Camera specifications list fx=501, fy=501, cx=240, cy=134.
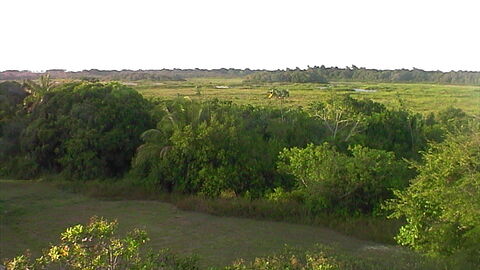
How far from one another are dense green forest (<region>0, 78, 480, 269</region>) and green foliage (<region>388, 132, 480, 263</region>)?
0.63m

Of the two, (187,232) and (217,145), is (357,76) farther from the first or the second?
(187,232)

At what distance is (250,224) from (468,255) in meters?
8.88

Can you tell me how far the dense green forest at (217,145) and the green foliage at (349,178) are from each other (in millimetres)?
37

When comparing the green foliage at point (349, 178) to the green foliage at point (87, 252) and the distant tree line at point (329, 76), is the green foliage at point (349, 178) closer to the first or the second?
the green foliage at point (87, 252)

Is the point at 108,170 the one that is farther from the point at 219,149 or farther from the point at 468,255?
the point at 468,255

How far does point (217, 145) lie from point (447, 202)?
1249 centimetres

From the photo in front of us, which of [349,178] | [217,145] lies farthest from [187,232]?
[349,178]

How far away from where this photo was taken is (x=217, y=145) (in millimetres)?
20766

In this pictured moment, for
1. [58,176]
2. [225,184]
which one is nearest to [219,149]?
[225,184]

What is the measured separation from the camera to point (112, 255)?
5.48 metres

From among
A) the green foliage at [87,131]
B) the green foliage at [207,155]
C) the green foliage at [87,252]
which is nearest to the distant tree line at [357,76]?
the green foliage at [207,155]

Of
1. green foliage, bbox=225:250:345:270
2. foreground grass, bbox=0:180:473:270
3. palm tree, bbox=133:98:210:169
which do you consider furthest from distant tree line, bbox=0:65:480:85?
green foliage, bbox=225:250:345:270

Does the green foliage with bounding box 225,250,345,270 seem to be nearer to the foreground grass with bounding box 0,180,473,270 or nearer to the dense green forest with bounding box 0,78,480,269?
the foreground grass with bounding box 0,180,473,270

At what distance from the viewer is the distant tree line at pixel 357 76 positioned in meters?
75.5
